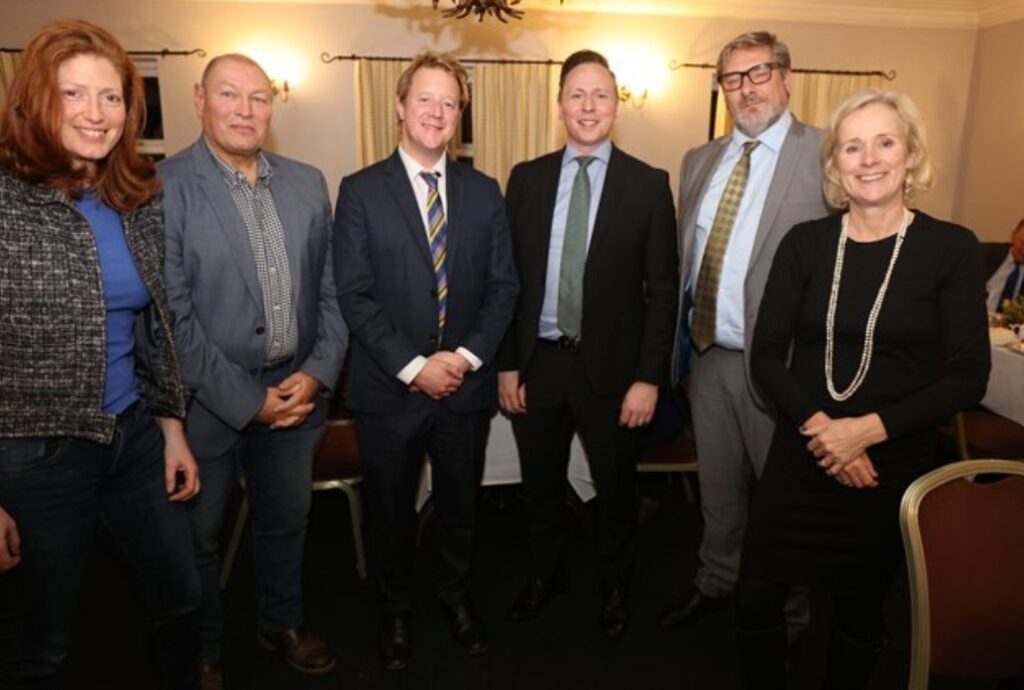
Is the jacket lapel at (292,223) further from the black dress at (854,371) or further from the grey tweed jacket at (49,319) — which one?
the black dress at (854,371)

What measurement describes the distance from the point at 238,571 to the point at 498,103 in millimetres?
4921

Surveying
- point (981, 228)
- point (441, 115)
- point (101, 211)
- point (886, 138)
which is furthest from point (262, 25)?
point (981, 228)

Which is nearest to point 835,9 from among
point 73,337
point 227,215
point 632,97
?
point 632,97

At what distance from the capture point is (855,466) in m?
1.67

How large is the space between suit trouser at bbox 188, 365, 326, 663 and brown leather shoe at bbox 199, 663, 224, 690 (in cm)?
2

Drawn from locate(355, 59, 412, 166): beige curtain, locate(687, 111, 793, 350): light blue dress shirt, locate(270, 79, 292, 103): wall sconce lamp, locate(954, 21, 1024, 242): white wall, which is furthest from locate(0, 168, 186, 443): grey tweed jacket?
locate(954, 21, 1024, 242): white wall

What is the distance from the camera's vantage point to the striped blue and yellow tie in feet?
7.00

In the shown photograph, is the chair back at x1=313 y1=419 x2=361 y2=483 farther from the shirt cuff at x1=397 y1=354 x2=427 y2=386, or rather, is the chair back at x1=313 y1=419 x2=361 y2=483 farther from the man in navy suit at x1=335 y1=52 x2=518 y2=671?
the shirt cuff at x1=397 y1=354 x2=427 y2=386

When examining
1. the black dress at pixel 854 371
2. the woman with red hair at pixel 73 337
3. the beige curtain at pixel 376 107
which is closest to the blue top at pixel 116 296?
the woman with red hair at pixel 73 337

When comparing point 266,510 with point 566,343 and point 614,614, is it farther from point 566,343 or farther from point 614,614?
point 614,614

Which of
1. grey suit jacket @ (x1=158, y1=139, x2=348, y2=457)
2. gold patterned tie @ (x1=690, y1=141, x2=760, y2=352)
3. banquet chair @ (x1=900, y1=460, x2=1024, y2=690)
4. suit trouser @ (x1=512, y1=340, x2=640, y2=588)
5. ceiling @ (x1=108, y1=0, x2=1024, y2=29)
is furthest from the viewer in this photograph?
ceiling @ (x1=108, y1=0, x2=1024, y2=29)

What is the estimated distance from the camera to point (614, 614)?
2467 millimetres

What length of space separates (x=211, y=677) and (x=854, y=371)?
1998mm

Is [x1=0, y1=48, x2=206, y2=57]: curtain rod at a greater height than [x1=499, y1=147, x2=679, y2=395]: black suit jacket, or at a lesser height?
greater
